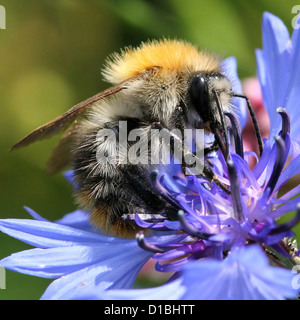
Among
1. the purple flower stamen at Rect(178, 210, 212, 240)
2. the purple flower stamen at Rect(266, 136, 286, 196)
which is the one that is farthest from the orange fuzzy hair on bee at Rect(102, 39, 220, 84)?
the purple flower stamen at Rect(178, 210, 212, 240)

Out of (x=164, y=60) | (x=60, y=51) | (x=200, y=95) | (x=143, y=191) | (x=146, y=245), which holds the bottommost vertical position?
(x=146, y=245)

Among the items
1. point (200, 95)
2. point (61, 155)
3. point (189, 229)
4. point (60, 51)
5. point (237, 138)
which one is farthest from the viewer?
point (60, 51)

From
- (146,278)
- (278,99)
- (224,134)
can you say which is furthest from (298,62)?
(146,278)

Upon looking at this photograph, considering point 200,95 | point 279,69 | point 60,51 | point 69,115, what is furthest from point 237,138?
point 60,51

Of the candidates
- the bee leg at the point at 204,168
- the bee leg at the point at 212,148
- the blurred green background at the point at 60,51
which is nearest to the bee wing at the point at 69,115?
the bee leg at the point at 204,168

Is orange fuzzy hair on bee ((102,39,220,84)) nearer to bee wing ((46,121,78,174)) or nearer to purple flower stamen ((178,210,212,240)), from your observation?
bee wing ((46,121,78,174))

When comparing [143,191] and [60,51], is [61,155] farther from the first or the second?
[60,51]
